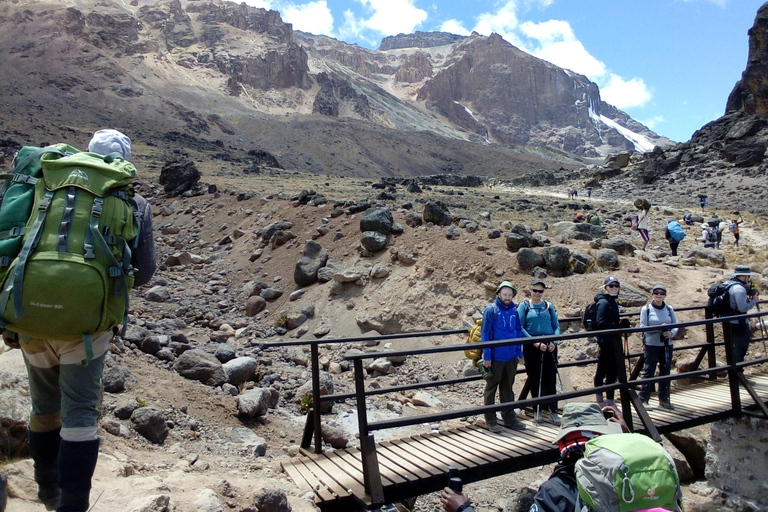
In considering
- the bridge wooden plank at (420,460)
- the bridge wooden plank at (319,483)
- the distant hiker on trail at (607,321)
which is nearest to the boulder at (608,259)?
the distant hiker on trail at (607,321)

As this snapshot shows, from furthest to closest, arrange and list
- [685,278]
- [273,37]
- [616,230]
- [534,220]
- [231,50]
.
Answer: [273,37] < [231,50] < [534,220] < [616,230] < [685,278]

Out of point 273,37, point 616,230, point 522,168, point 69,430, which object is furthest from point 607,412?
point 273,37

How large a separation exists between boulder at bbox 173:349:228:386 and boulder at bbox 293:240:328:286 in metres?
5.23

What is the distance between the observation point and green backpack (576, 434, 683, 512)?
2.23m

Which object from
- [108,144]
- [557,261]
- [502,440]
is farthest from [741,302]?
[108,144]

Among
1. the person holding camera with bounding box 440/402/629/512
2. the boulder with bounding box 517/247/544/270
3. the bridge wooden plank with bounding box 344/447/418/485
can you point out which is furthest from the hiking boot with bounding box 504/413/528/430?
the boulder with bounding box 517/247/544/270

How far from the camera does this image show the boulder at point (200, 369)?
6707 mm

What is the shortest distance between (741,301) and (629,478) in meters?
5.40

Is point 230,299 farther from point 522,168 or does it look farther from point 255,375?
point 522,168

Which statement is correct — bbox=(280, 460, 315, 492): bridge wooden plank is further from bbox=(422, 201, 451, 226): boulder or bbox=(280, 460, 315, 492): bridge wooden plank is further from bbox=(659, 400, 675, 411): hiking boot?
bbox=(422, 201, 451, 226): boulder

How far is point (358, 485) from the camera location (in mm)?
3826

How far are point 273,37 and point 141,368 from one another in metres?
113

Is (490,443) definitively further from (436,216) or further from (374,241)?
(436,216)

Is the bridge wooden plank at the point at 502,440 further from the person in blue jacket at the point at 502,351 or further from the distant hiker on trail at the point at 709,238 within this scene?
the distant hiker on trail at the point at 709,238
